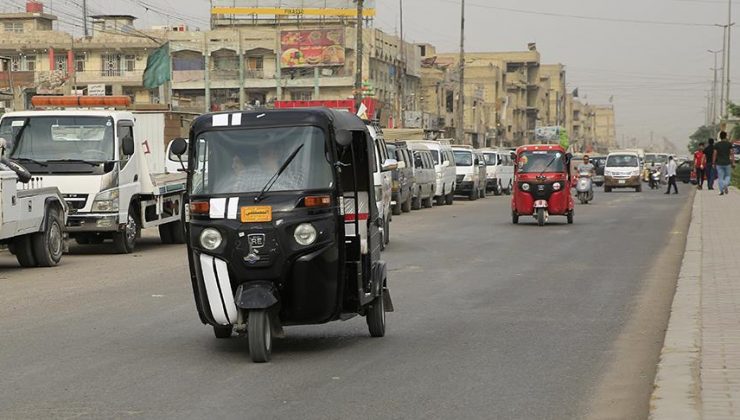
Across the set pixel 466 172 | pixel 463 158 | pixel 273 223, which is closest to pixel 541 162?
pixel 466 172

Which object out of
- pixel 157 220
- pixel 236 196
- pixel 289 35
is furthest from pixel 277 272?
pixel 289 35

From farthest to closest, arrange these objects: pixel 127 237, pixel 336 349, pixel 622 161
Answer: pixel 622 161 < pixel 127 237 < pixel 336 349

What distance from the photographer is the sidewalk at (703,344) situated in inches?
303

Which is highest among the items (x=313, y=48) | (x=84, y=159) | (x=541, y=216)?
(x=313, y=48)

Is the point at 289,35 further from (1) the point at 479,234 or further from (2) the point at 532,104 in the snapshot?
(2) the point at 532,104

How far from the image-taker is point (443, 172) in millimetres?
46375

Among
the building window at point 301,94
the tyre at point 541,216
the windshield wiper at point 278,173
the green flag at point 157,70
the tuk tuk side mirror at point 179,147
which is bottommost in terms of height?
the tyre at point 541,216

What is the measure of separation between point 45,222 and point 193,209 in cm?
1000

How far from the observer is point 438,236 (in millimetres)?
26594

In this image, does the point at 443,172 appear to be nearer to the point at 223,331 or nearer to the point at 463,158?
the point at 463,158

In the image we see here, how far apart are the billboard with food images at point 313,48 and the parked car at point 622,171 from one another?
35.8 meters

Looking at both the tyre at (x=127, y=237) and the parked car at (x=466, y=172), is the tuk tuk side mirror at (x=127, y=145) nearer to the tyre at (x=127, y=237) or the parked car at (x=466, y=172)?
the tyre at (x=127, y=237)

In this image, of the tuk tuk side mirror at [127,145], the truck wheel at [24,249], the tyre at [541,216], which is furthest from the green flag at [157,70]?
the truck wheel at [24,249]

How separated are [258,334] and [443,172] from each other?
121ft
